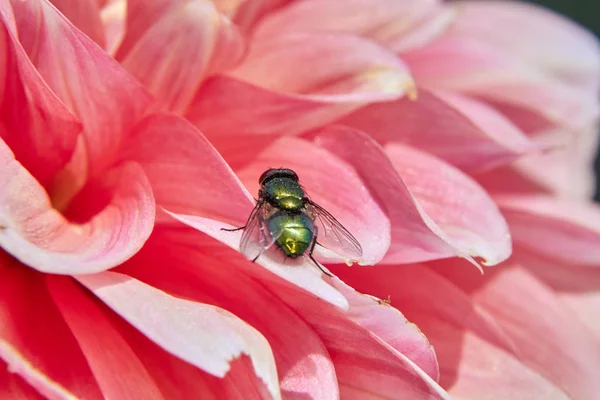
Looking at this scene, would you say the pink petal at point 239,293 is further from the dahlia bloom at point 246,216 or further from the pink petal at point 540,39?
the pink petal at point 540,39

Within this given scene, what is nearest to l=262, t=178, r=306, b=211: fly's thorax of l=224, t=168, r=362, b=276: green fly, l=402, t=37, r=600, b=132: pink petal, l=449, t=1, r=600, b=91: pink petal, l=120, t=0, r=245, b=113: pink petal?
l=224, t=168, r=362, b=276: green fly

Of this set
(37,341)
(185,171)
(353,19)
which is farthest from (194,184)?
(353,19)

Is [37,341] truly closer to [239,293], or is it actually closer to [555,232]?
[239,293]

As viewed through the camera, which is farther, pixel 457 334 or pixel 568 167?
pixel 568 167

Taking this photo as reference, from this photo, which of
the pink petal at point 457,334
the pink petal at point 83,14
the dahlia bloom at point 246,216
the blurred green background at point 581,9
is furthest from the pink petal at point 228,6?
the blurred green background at point 581,9

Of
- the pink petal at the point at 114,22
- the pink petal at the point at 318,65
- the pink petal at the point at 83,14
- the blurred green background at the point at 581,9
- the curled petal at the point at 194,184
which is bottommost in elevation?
the blurred green background at the point at 581,9

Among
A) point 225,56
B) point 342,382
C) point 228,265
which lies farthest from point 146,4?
point 342,382
